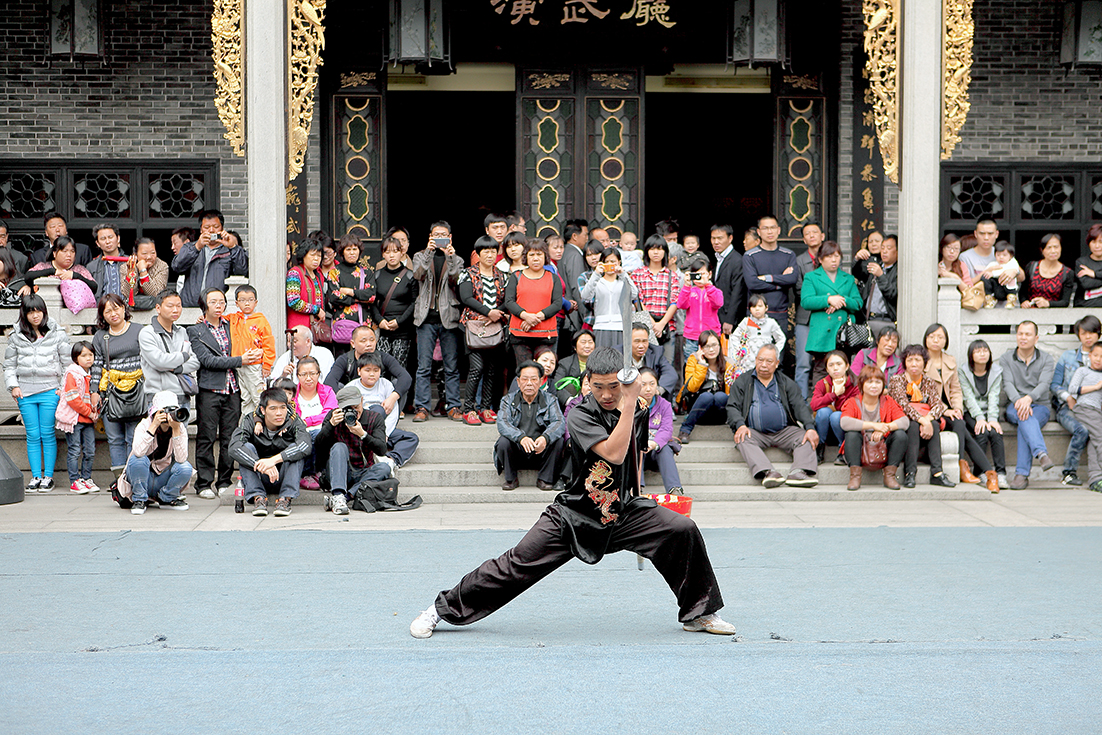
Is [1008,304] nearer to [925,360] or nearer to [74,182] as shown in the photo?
[925,360]

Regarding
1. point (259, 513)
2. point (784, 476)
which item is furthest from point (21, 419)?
point (784, 476)

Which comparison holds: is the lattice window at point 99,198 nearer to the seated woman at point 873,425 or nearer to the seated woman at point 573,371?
the seated woman at point 573,371

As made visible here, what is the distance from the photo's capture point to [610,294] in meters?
10.7

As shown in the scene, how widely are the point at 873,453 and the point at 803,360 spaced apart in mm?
1585

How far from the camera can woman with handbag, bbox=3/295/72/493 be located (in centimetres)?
995

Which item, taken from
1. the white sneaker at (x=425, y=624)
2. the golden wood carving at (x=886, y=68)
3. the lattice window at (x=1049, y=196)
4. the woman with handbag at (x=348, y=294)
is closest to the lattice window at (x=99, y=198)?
the woman with handbag at (x=348, y=294)

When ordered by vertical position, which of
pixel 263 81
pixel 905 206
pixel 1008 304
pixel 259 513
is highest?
pixel 263 81

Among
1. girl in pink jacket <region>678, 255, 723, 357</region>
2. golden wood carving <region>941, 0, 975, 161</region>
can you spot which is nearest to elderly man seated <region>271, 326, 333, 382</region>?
girl in pink jacket <region>678, 255, 723, 357</region>

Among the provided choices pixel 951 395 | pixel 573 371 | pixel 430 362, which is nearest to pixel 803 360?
pixel 951 395

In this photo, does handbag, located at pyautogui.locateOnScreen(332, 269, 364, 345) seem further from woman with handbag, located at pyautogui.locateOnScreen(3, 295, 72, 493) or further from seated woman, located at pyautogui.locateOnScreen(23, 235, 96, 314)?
woman with handbag, located at pyautogui.locateOnScreen(3, 295, 72, 493)

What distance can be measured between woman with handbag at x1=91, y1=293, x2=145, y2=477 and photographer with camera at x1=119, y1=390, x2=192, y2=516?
35 cm

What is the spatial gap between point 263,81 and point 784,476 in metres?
5.80

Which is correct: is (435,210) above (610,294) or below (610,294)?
above

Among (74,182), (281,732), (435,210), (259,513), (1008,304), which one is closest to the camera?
(281,732)
